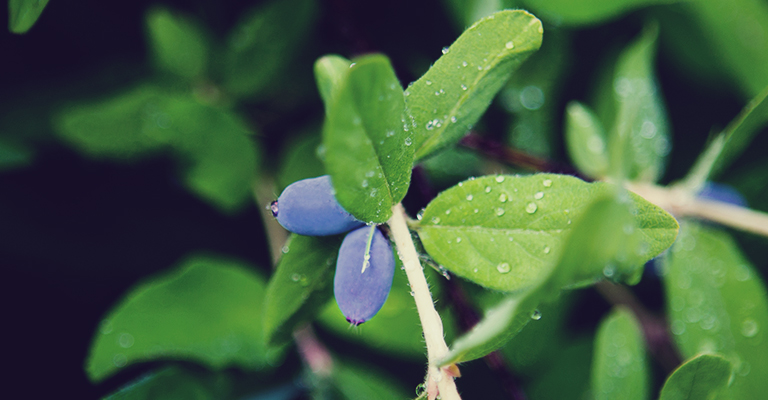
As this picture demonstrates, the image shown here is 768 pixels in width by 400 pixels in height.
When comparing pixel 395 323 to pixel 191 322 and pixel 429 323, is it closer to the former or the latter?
pixel 191 322

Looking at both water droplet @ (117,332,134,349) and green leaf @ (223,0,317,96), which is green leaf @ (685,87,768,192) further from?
water droplet @ (117,332,134,349)

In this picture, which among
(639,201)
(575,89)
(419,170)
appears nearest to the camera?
(639,201)

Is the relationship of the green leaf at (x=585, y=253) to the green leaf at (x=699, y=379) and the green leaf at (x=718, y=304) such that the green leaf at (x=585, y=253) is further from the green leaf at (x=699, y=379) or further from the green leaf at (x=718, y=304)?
the green leaf at (x=718, y=304)

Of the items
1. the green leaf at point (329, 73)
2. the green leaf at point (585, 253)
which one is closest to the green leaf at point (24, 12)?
the green leaf at point (329, 73)

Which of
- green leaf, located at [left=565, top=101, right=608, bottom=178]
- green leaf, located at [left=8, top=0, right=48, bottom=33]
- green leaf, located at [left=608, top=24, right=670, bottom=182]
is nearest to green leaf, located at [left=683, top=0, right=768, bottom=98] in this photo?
green leaf, located at [left=608, top=24, right=670, bottom=182]

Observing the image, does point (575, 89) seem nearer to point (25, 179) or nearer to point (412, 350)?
point (412, 350)

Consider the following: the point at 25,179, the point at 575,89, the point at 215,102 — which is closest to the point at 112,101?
the point at 215,102

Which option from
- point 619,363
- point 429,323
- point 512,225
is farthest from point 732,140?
point 429,323
